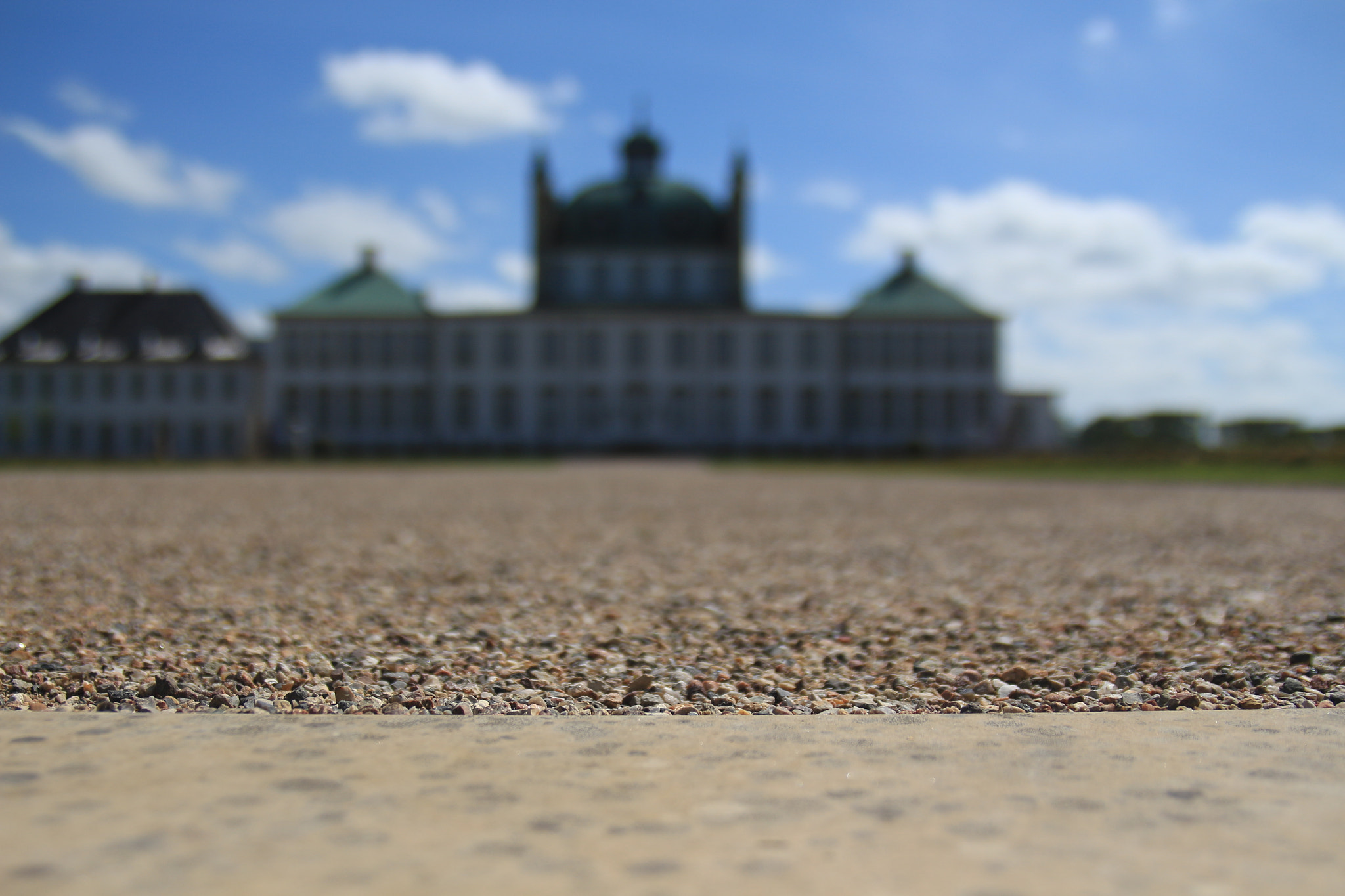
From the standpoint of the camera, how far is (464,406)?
182 ft

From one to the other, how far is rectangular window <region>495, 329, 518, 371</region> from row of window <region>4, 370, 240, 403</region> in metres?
14.0

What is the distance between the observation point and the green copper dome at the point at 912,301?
55469mm

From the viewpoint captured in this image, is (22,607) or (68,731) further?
(22,607)

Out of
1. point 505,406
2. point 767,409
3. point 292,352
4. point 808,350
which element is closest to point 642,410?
point 767,409

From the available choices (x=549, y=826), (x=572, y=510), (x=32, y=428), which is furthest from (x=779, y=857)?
(x=32, y=428)

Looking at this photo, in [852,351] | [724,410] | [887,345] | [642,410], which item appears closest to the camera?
[642,410]

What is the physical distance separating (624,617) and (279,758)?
279 cm

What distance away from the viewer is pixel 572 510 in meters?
12.8

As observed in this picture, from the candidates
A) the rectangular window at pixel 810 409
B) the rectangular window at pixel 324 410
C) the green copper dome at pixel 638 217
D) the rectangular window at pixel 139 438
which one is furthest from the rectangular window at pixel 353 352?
the rectangular window at pixel 810 409

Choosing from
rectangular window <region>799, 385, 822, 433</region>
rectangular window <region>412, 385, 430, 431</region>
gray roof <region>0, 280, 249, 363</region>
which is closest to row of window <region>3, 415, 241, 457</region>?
gray roof <region>0, 280, 249, 363</region>

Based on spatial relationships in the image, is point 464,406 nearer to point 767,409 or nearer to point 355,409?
point 355,409

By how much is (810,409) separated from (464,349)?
18.8 meters

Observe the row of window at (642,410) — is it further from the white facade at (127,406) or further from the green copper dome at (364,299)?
the green copper dome at (364,299)

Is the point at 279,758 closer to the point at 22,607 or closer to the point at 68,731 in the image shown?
the point at 68,731
